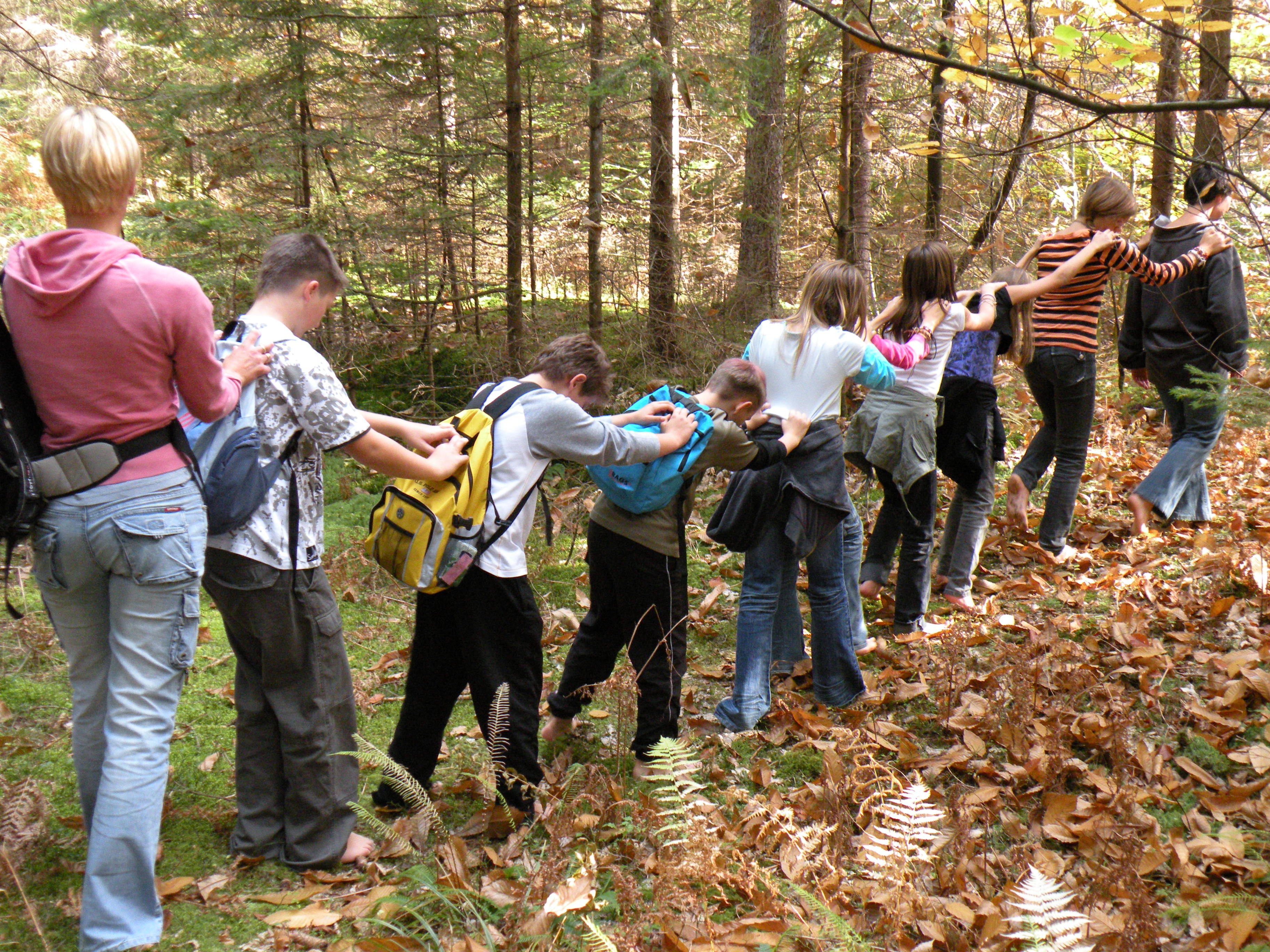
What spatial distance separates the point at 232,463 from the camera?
2.99 meters

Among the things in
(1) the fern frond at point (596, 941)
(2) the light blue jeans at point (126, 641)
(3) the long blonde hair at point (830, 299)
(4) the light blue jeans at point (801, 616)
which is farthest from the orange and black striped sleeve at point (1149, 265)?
(2) the light blue jeans at point (126, 641)

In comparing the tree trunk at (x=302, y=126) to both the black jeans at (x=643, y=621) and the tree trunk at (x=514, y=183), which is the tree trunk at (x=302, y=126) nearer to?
the tree trunk at (x=514, y=183)

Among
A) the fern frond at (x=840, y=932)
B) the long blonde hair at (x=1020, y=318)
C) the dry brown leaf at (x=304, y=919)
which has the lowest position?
the dry brown leaf at (x=304, y=919)

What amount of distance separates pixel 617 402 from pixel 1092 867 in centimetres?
660

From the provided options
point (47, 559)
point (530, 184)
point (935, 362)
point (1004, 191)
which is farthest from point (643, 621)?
point (530, 184)

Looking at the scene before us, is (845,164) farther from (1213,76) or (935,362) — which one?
(935,362)

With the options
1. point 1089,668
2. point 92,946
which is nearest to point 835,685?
point 1089,668

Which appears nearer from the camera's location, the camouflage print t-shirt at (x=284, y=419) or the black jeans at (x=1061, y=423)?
the camouflage print t-shirt at (x=284, y=419)

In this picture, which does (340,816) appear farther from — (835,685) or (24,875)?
(835,685)

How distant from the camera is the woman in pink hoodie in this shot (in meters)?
2.63

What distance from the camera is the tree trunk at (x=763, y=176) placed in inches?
339

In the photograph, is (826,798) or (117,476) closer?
(117,476)

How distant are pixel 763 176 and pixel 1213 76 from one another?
3737 mm

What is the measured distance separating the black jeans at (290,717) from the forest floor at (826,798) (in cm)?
15
